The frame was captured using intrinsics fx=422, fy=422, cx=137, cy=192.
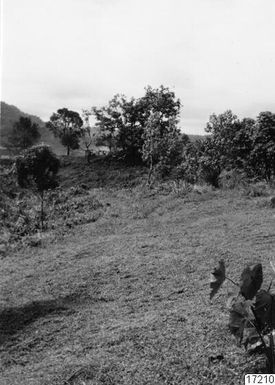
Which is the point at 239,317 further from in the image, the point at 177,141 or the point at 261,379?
the point at 177,141

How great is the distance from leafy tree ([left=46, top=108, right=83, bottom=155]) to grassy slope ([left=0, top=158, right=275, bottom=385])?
86.1ft

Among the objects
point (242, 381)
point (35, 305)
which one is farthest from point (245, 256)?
point (242, 381)

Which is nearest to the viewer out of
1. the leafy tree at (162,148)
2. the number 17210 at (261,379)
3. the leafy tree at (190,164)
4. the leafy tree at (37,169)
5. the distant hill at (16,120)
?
the number 17210 at (261,379)

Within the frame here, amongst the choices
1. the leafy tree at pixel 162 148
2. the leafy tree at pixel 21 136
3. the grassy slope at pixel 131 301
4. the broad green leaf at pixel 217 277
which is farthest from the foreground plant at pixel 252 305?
the leafy tree at pixel 21 136

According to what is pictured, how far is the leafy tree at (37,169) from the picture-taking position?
16.5 metres

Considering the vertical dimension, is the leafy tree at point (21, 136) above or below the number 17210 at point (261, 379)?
above

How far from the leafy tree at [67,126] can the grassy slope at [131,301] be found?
26.2 meters

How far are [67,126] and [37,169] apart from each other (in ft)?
83.4

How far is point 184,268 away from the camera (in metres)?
8.82

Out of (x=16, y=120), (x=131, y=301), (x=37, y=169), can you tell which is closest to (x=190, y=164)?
(x=37, y=169)

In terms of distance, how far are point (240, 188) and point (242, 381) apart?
588 inches

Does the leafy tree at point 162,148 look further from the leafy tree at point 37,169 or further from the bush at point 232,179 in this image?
the leafy tree at point 37,169

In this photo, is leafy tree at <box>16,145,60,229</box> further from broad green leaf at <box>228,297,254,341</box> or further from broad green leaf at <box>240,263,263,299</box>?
broad green leaf at <box>240,263,263,299</box>

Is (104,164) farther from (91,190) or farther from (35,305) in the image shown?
(35,305)
